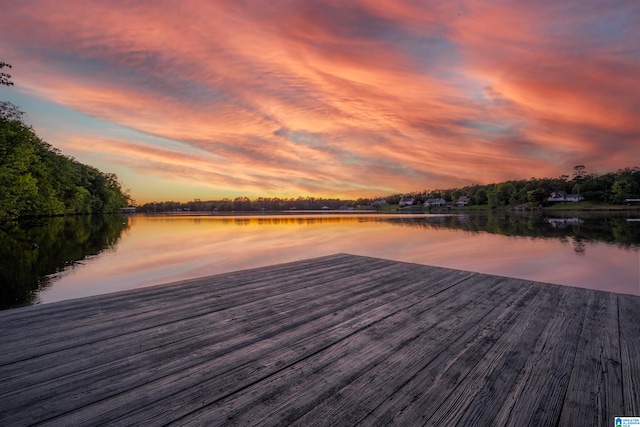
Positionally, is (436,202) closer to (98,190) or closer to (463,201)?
(463,201)

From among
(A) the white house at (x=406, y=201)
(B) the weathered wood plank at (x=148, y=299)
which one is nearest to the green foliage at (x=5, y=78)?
A: (B) the weathered wood plank at (x=148, y=299)

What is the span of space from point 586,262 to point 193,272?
46.8ft

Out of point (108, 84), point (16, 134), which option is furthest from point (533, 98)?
point (16, 134)

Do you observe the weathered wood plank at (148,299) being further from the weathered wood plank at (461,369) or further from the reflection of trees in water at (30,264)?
the reflection of trees in water at (30,264)

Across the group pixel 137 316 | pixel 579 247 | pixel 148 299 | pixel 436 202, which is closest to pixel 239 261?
pixel 148 299

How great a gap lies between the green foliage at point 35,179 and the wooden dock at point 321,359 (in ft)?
98.2

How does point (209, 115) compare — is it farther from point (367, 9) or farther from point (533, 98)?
point (533, 98)

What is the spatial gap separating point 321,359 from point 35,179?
1629 inches

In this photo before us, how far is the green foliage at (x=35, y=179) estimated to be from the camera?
2275 cm

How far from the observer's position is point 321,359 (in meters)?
1.86

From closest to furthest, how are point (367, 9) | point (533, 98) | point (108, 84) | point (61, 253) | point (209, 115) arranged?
point (367, 9) → point (61, 253) → point (533, 98) → point (108, 84) → point (209, 115)

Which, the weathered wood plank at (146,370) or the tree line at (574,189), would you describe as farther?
the tree line at (574,189)

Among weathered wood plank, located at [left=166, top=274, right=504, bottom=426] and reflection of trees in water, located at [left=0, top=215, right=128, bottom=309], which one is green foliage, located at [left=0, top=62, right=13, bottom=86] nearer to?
reflection of trees in water, located at [left=0, top=215, right=128, bottom=309]

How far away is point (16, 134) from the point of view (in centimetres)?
2297
